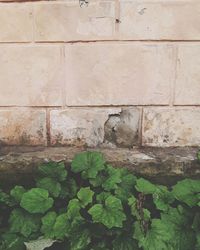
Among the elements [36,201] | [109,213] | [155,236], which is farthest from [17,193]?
[155,236]

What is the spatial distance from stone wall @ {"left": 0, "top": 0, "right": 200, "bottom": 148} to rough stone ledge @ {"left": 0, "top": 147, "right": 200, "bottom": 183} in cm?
10

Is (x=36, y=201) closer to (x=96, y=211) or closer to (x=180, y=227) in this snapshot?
(x=96, y=211)

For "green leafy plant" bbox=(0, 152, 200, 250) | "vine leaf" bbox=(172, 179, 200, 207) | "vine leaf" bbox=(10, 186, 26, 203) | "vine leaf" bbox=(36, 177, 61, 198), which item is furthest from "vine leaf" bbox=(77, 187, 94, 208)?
"vine leaf" bbox=(172, 179, 200, 207)

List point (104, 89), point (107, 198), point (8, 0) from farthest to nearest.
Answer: point (104, 89) < point (8, 0) < point (107, 198)

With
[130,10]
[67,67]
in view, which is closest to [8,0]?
[67,67]

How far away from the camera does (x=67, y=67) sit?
1.97 metres

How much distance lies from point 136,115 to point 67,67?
0.50m

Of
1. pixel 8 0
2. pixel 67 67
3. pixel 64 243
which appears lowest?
pixel 64 243

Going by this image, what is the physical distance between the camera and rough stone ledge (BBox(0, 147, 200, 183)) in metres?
1.97

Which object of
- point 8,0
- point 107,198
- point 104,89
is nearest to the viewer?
point 107,198

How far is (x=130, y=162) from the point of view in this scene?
1978mm

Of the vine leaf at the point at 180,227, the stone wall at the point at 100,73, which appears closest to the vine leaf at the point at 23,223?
the stone wall at the point at 100,73

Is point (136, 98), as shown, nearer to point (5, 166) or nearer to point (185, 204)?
point (185, 204)

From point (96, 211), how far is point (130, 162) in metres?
0.41
